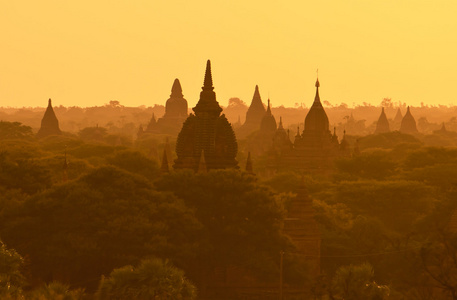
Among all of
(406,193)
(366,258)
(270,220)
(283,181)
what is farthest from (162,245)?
(283,181)

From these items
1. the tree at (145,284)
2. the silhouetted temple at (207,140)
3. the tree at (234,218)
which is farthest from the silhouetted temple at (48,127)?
the tree at (145,284)

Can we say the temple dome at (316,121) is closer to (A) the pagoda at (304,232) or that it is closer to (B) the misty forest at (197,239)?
(B) the misty forest at (197,239)

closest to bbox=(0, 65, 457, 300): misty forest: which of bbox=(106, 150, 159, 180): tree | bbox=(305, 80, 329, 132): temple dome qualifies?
bbox=(106, 150, 159, 180): tree

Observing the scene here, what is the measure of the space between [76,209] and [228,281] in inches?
297

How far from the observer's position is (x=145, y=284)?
41312mm

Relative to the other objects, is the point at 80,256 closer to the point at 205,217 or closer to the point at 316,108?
the point at 205,217

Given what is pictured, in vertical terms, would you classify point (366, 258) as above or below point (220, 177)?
below

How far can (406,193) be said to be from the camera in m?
79.7

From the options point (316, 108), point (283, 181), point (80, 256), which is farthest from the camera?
point (316, 108)

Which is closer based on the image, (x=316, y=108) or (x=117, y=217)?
(x=117, y=217)

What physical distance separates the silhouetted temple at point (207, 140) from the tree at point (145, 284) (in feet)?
68.3

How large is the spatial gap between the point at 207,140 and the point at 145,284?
22101mm

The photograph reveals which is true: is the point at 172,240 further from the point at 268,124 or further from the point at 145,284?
A: the point at 268,124

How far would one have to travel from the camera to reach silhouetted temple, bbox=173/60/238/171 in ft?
206
